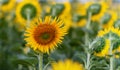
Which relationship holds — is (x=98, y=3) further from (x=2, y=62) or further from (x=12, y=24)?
(x=12, y=24)

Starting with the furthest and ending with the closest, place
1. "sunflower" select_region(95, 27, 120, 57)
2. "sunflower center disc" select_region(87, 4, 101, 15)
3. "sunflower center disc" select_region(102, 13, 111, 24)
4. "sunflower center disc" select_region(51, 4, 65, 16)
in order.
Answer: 1. "sunflower center disc" select_region(102, 13, 111, 24)
2. "sunflower center disc" select_region(87, 4, 101, 15)
3. "sunflower center disc" select_region(51, 4, 65, 16)
4. "sunflower" select_region(95, 27, 120, 57)

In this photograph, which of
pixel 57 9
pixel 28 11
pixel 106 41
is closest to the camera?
pixel 106 41

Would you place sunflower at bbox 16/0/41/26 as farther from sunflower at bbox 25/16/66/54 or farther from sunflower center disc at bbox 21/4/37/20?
sunflower at bbox 25/16/66/54

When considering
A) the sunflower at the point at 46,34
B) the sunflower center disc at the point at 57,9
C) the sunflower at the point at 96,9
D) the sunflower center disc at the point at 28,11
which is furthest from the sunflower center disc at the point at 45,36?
the sunflower at the point at 96,9

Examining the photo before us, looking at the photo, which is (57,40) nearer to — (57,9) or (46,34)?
(46,34)

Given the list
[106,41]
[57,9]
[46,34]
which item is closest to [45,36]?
[46,34]

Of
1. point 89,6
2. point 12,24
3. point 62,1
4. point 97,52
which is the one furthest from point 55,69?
point 12,24

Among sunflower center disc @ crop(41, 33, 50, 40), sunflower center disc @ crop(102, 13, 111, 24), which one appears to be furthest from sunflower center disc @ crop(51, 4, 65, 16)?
sunflower center disc @ crop(41, 33, 50, 40)
